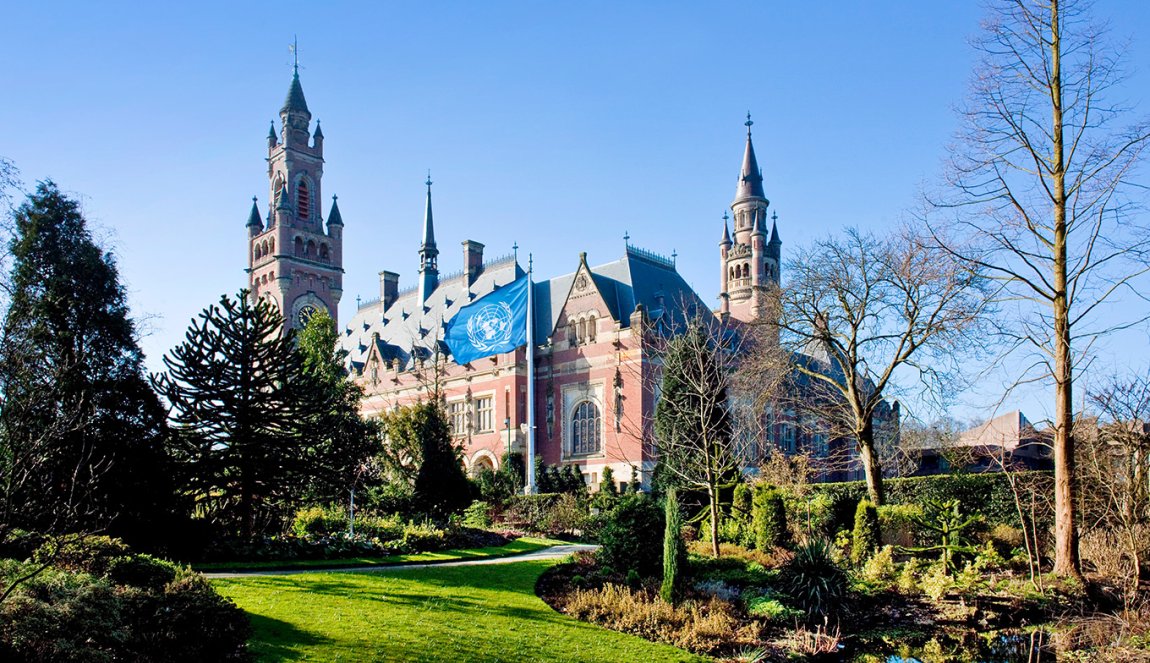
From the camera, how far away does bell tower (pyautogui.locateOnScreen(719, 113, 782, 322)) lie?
63.0m

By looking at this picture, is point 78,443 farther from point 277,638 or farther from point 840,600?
point 840,600

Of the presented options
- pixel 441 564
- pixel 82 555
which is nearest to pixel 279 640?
pixel 82 555

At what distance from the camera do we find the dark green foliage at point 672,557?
55.4 feet

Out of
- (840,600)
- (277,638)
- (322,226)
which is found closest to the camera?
(277,638)

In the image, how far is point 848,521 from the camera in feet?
79.7

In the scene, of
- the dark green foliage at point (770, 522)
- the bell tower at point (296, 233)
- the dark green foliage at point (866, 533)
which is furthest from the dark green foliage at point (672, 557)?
the bell tower at point (296, 233)

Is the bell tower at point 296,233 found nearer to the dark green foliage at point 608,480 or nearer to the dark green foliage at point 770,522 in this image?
the dark green foliage at point 608,480

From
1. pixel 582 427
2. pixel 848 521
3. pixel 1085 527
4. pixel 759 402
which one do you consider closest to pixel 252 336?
pixel 759 402

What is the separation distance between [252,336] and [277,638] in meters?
10.6

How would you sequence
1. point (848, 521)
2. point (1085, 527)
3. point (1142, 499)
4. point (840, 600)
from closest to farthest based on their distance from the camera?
point (840, 600), point (1142, 499), point (1085, 527), point (848, 521)

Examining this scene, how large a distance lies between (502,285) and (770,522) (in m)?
33.8

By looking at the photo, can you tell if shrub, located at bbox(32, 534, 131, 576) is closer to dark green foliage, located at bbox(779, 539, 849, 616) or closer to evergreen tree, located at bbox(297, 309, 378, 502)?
evergreen tree, located at bbox(297, 309, 378, 502)

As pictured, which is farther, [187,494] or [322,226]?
[322,226]

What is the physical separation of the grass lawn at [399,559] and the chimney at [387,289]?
1711 inches
